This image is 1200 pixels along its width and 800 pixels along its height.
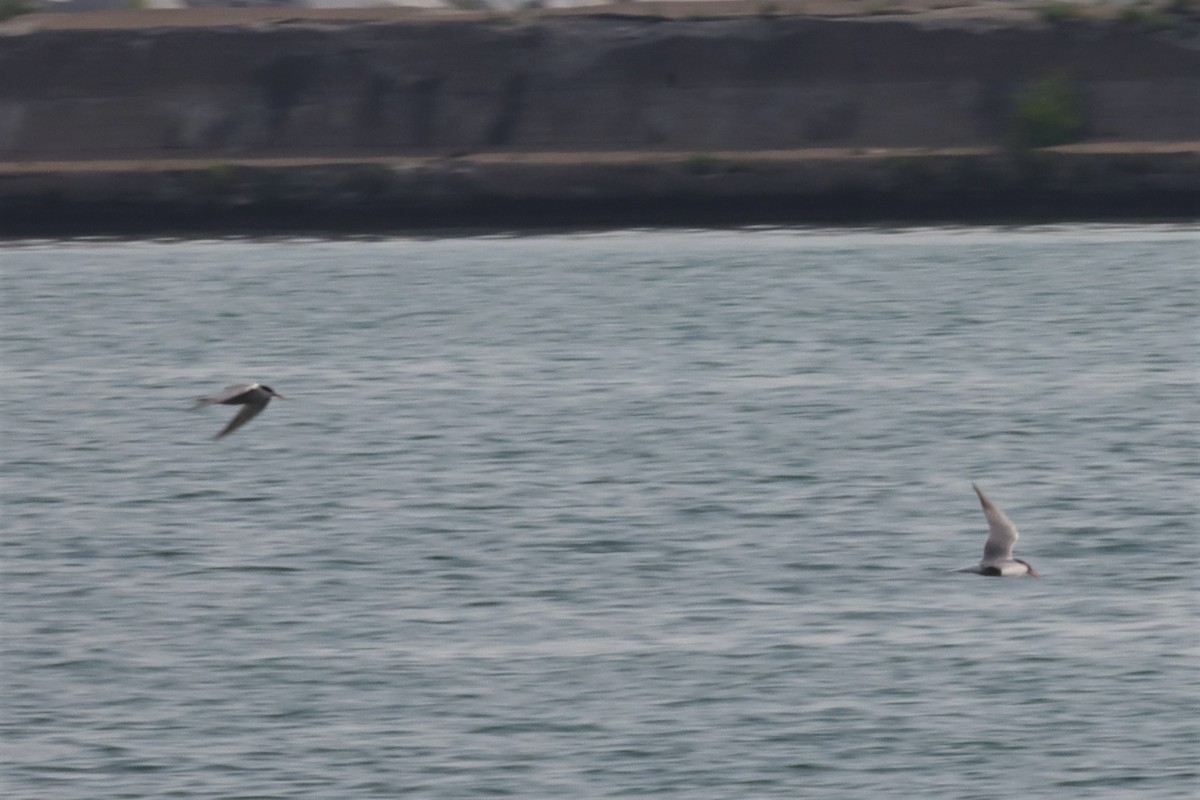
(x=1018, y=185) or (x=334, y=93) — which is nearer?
(x=1018, y=185)

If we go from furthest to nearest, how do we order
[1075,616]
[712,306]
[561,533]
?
[712,306] → [561,533] → [1075,616]

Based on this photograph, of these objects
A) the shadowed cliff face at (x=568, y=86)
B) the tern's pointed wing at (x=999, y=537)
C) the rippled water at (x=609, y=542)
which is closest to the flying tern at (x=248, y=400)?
the rippled water at (x=609, y=542)

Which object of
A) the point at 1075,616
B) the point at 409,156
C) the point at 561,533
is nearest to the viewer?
the point at 1075,616

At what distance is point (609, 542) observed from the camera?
17156 mm

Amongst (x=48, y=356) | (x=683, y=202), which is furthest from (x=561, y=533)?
(x=683, y=202)

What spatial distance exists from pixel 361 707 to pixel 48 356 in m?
16.0

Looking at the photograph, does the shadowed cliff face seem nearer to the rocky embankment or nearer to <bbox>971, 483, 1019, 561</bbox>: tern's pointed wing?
the rocky embankment

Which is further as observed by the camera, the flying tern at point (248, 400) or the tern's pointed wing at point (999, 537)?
the flying tern at point (248, 400)

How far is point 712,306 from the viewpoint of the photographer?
30422mm

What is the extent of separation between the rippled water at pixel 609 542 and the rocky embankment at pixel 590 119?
15.1 feet

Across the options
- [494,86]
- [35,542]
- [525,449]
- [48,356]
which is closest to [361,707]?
[35,542]

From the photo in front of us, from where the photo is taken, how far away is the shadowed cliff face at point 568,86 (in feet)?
126

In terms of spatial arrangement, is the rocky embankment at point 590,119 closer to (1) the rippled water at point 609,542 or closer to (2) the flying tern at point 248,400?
(1) the rippled water at point 609,542

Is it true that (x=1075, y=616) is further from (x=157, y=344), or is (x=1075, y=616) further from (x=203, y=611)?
(x=157, y=344)
